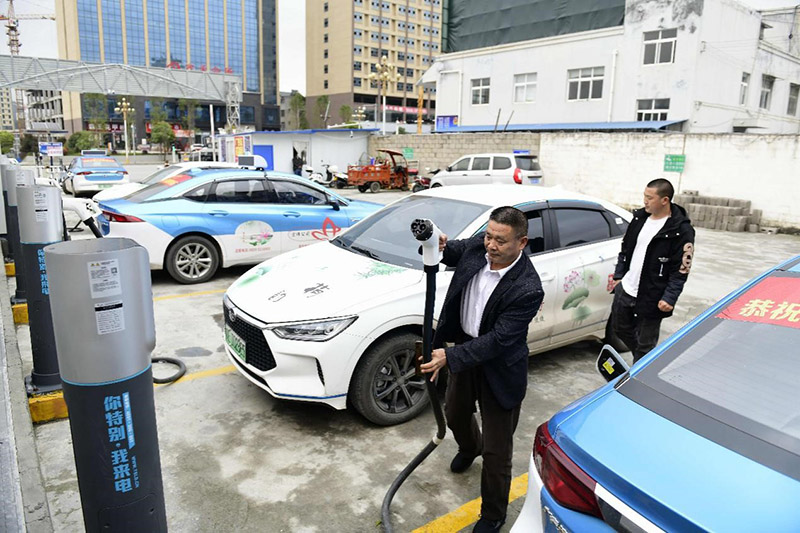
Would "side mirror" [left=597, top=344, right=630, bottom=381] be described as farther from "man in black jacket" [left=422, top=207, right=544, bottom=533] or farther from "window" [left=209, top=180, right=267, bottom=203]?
"window" [left=209, top=180, right=267, bottom=203]

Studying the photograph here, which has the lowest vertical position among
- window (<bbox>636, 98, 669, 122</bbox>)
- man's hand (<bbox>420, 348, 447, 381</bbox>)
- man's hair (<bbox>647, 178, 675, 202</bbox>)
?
man's hand (<bbox>420, 348, 447, 381</bbox>)

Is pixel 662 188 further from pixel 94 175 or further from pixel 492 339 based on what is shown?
pixel 94 175

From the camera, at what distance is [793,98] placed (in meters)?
31.8

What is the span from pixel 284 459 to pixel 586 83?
29.0 m

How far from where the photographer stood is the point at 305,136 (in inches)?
1045

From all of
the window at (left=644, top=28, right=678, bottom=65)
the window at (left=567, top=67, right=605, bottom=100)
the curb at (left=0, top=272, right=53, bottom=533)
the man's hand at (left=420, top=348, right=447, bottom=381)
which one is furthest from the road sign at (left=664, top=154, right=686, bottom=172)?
the curb at (left=0, top=272, right=53, bottom=533)

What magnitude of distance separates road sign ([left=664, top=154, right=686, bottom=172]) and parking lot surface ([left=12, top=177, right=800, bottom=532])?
13944 millimetres

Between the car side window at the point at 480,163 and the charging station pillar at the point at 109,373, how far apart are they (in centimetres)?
1708

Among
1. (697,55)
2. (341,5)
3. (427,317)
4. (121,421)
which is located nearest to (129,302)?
(121,421)

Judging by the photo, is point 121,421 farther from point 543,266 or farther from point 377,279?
point 543,266

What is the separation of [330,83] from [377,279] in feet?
287

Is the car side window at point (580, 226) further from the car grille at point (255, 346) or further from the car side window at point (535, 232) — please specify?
the car grille at point (255, 346)

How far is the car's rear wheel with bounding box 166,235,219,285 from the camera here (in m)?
7.13

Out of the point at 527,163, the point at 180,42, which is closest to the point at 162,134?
the point at 180,42
